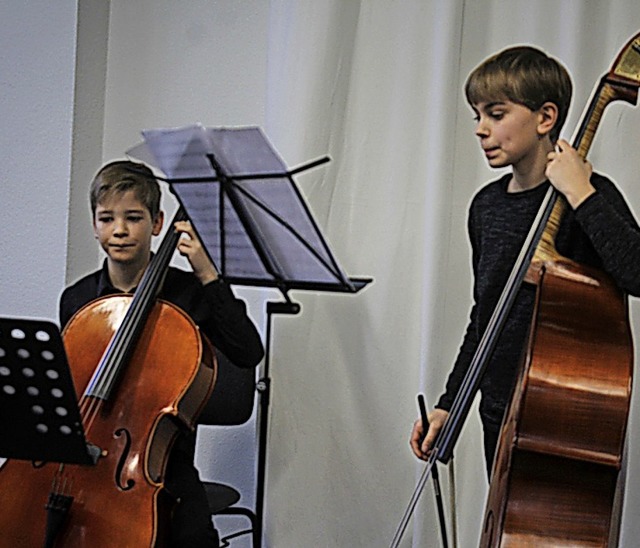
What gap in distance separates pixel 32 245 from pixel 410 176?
3.17ft

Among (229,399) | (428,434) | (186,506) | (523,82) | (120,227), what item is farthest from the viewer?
(229,399)

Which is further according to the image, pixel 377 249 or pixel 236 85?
pixel 236 85

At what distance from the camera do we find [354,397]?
2285mm

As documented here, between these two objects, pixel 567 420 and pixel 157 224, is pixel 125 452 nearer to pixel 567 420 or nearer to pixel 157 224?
pixel 157 224

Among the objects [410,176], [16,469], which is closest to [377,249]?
[410,176]

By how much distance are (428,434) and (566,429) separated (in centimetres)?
37

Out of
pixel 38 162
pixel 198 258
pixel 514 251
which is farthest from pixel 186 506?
pixel 38 162

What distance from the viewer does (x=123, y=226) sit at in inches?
75.1

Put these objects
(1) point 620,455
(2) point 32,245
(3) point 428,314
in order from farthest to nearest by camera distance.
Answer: (2) point 32,245, (3) point 428,314, (1) point 620,455

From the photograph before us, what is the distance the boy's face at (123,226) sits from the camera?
190 cm

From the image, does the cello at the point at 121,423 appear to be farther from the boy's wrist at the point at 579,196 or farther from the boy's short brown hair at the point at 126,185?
the boy's wrist at the point at 579,196

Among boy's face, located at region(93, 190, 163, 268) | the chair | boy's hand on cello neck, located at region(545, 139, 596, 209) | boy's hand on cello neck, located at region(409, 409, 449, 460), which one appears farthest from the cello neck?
boy's hand on cello neck, located at region(545, 139, 596, 209)

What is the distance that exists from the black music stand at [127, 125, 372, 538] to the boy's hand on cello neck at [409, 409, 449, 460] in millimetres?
277

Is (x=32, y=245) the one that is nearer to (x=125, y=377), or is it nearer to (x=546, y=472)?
(x=125, y=377)
